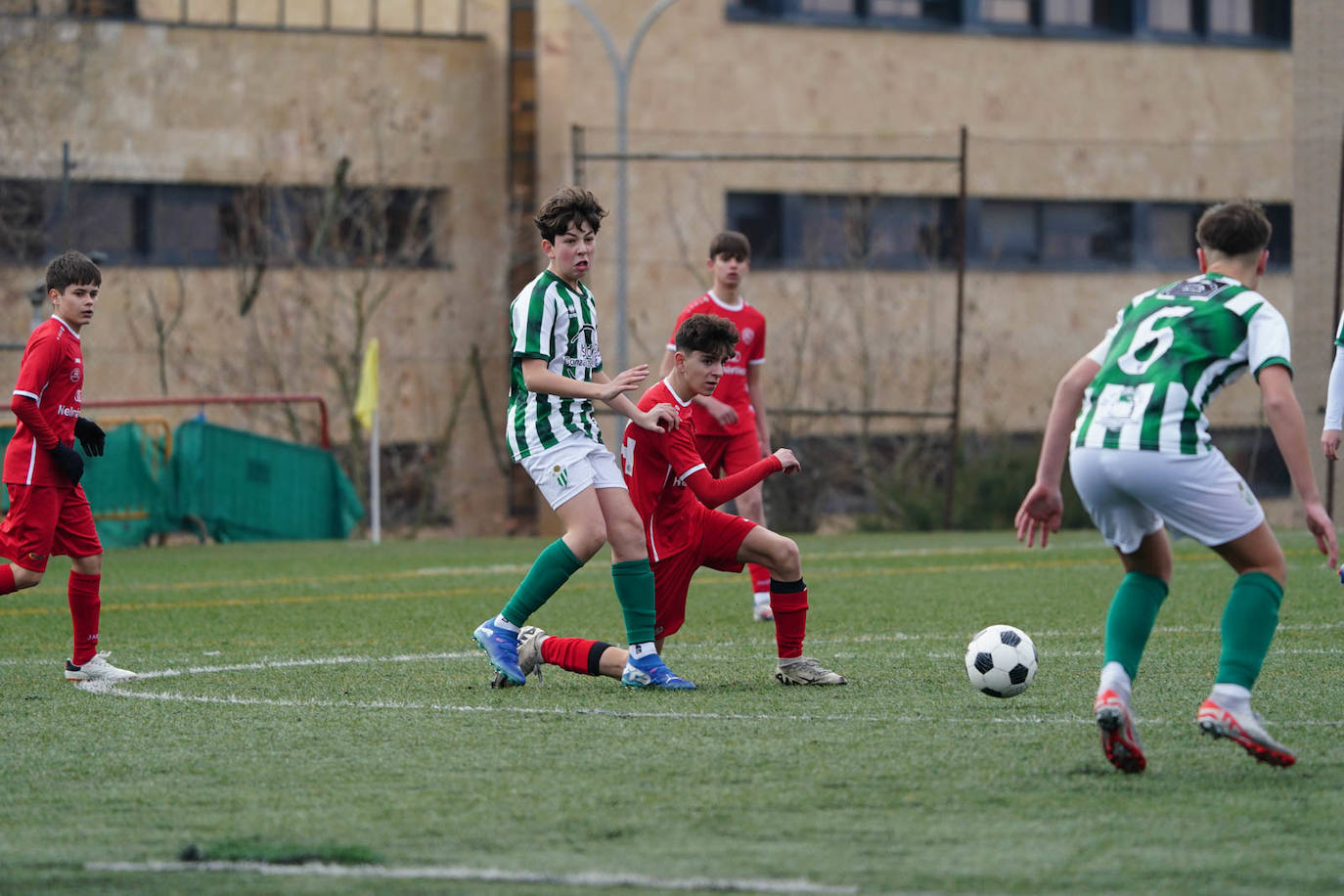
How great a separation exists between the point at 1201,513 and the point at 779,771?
4.43 feet

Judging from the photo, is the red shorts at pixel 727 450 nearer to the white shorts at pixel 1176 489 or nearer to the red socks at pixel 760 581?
the red socks at pixel 760 581

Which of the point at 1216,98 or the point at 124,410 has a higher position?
the point at 1216,98

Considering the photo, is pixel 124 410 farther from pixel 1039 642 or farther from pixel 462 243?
pixel 1039 642

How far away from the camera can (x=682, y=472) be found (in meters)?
7.17

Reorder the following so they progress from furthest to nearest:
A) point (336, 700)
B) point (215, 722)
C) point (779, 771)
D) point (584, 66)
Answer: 1. point (584, 66)
2. point (336, 700)
3. point (215, 722)
4. point (779, 771)

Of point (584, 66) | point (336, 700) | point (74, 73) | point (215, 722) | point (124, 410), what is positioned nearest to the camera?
point (215, 722)

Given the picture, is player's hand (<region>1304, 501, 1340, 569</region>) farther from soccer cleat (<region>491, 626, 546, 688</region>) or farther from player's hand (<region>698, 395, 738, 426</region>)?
player's hand (<region>698, 395, 738, 426</region>)

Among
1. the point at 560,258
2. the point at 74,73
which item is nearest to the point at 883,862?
the point at 560,258

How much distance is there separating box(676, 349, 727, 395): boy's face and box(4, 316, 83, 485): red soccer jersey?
2.48 meters

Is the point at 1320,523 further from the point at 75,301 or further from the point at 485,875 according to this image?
the point at 75,301

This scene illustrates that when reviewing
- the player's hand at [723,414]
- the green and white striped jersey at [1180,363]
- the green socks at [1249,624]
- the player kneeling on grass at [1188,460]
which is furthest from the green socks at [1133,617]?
the player's hand at [723,414]

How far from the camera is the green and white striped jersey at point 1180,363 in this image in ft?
17.3

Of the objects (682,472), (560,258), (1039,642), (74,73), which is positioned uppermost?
(74,73)

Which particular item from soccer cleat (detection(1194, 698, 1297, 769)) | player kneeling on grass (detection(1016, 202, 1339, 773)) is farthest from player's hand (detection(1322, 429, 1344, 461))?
soccer cleat (detection(1194, 698, 1297, 769))
